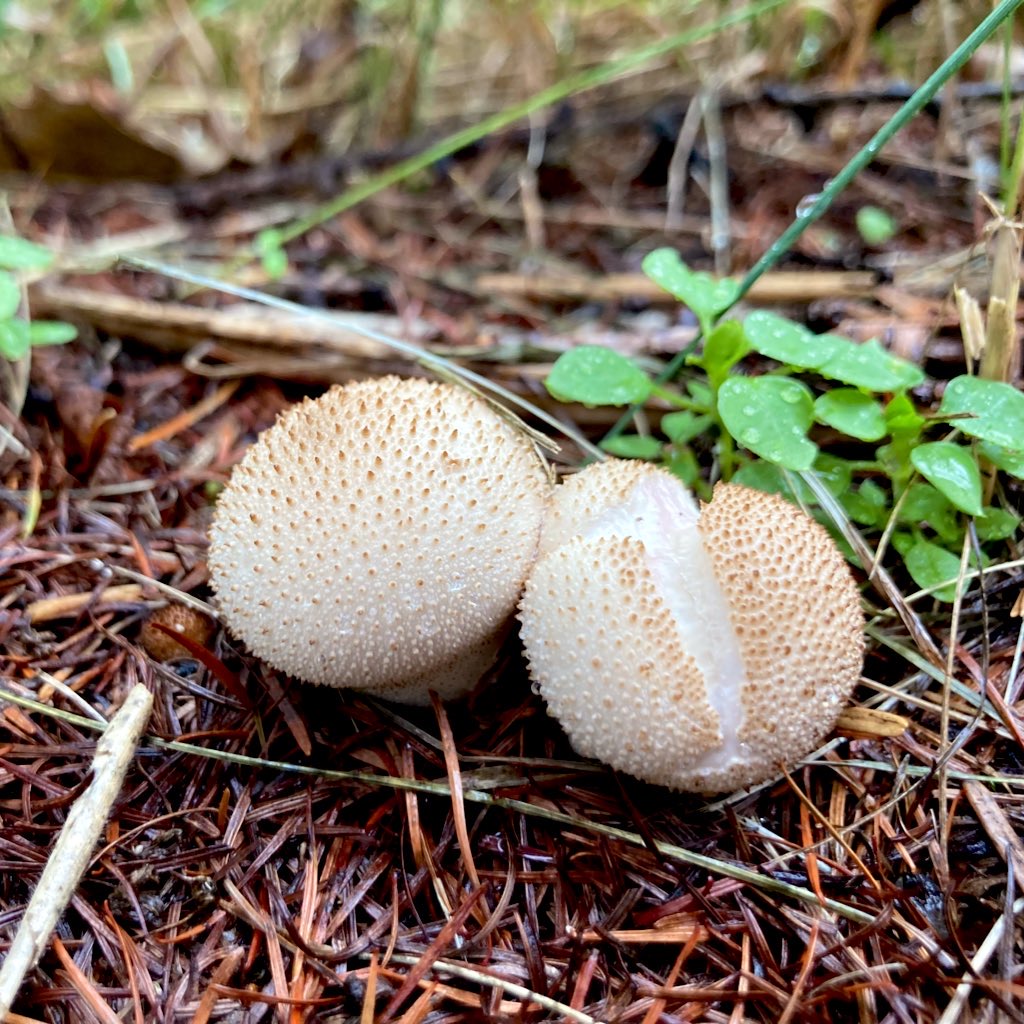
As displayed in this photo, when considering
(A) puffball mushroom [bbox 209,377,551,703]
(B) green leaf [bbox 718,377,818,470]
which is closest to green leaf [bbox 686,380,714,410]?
(B) green leaf [bbox 718,377,818,470]

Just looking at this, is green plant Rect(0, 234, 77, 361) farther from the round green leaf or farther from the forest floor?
the round green leaf

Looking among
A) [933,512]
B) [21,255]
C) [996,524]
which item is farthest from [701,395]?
[21,255]

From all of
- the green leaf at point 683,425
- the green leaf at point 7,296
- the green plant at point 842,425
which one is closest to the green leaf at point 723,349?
the green plant at point 842,425

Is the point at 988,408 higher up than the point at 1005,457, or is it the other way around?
the point at 988,408

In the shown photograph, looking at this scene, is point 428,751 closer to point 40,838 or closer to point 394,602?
point 394,602

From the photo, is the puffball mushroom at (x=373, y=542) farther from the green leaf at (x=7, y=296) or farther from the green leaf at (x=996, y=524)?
the green leaf at (x=996, y=524)

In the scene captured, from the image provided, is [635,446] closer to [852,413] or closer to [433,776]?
[852,413]
